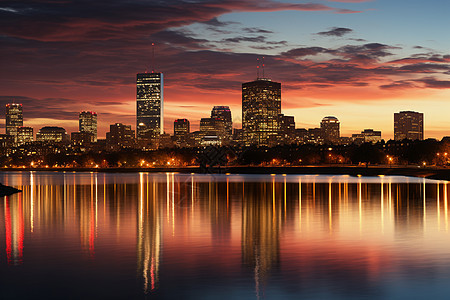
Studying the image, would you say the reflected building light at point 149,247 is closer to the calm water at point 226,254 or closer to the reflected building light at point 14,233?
the calm water at point 226,254

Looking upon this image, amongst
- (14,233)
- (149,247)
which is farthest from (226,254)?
(14,233)

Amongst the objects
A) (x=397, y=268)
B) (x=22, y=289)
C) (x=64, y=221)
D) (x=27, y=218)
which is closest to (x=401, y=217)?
(x=397, y=268)

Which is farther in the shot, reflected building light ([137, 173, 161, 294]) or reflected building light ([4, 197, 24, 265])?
reflected building light ([4, 197, 24, 265])

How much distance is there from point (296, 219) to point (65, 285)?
2628 cm

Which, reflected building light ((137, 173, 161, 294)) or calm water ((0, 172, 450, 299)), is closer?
calm water ((0, 172, 450, 299))

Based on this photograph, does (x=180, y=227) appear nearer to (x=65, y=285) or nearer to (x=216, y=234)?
(x=216, y=234)

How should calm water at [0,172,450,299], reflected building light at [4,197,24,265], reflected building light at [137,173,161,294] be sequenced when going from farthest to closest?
reflected building light at [4,197,24,265] → reflected building light at [137,173,161,294] → calm water at [0,172,450,299]

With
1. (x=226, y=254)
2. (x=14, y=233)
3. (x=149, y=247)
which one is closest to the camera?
(x=226, y=254)

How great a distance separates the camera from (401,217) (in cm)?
4556

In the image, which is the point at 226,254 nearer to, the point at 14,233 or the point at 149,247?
the point at 149,247

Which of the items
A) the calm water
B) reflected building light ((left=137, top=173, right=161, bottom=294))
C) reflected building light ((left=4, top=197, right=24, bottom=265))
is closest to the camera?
the calm water

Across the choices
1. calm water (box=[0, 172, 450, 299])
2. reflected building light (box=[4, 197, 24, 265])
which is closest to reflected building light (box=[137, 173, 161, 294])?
calm water (box=[0, 172, 450, 299])

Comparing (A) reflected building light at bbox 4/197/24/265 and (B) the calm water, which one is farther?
(A) reflected building light at bbox 4/197/24/265

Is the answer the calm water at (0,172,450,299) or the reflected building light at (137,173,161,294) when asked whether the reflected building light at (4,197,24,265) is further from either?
the reflected building light at (137,173,161,294)
